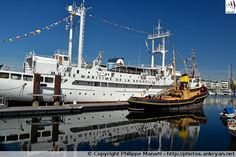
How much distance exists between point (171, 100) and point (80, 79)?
1477 centimetres

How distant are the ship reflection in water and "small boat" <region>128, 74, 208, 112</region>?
7947 mm

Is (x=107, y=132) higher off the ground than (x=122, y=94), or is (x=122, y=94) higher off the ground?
(x=122, y=94)

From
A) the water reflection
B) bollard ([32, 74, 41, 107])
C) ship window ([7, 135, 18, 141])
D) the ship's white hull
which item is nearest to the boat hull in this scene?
the ship's white hull

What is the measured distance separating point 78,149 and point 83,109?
1872cm

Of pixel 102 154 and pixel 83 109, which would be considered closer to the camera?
pixel 102 154

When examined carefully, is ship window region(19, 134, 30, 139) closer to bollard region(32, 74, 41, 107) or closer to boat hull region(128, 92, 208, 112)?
bollard region(32, 74, 41, 107)

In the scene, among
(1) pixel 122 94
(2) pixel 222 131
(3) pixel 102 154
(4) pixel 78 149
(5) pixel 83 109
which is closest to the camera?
(3) pixel 102 154

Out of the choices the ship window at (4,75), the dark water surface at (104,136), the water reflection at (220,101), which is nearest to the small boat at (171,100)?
the dark water surface at (104,136)

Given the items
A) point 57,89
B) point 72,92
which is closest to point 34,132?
point 57,89

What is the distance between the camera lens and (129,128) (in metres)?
25.1

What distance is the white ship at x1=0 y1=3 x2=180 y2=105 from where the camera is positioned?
34062 mm

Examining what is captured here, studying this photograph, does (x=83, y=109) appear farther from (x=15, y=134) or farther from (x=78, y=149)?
(x=78, y=149)

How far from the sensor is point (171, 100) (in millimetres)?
38594

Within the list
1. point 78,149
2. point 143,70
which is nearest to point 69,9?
point 143,70
